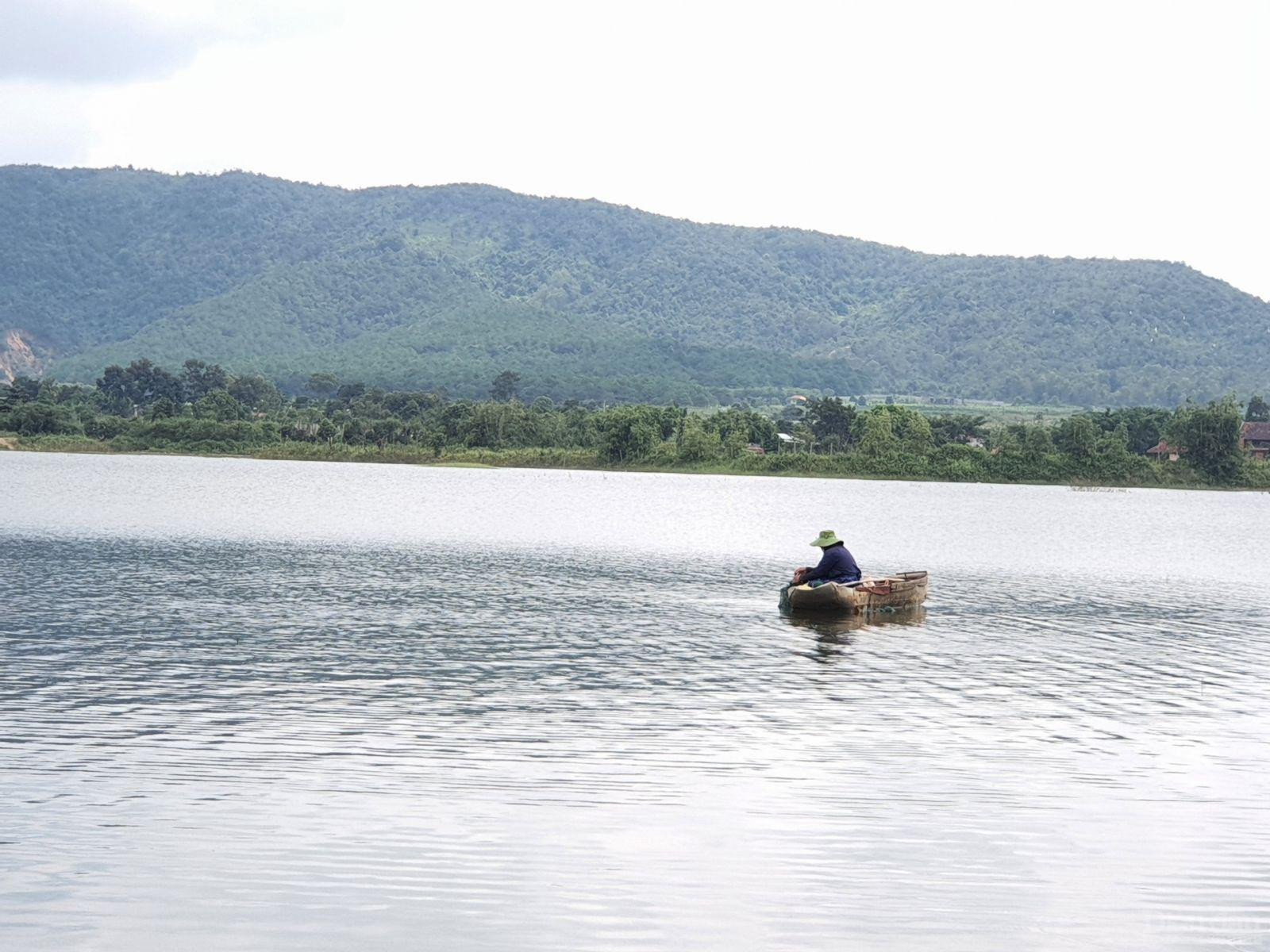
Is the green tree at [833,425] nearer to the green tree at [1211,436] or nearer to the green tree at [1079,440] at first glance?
the green tree at [1079,440]

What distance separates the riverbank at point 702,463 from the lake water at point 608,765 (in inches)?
4539

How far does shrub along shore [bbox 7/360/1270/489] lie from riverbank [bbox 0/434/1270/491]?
167 millimetres

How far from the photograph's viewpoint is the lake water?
13930mm

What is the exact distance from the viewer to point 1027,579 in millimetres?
57094

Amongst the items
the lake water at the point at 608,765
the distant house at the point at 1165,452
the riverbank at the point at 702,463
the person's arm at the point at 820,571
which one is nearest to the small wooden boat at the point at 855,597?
the person's arm at the point at 820,571

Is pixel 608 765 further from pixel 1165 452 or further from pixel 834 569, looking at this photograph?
pixel 1165 452

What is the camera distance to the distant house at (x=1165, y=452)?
160262 mm

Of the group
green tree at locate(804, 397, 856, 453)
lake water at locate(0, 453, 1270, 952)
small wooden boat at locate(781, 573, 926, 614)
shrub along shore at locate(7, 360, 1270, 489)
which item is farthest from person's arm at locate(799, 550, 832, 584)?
green tree at locate(804, 397, 856, 453)

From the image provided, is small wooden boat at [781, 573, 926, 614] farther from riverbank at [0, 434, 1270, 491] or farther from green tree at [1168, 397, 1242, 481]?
riverbank at [0, 434, 1270, 491]

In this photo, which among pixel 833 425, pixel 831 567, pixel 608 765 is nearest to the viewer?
pixel 608 765

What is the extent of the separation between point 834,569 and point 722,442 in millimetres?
133595

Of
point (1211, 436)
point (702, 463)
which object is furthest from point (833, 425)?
point (1211, 436)

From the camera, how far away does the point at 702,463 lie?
174500mm

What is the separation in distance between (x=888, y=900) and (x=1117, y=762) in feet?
28.7
